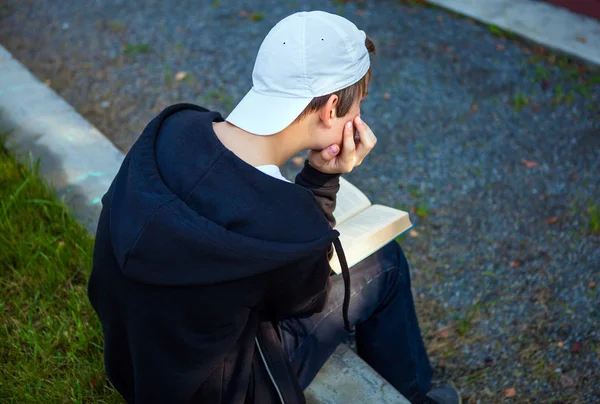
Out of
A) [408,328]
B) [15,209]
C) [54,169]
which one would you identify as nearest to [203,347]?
[408,328]

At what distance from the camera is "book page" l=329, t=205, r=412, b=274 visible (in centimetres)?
185

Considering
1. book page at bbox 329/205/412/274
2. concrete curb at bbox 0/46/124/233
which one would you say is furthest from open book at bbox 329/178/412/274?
concrete curb at bbox 0/46/124/233

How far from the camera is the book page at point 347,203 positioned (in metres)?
2.10

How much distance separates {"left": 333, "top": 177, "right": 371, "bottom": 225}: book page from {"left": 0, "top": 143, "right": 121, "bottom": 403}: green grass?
0.95 m

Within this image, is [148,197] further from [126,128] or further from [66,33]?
[66,33]

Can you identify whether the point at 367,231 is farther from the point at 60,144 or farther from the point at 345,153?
the point at 60,144

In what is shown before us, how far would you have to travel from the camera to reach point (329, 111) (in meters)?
1.62

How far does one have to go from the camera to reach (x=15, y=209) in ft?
9.17

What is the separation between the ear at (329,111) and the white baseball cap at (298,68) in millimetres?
26

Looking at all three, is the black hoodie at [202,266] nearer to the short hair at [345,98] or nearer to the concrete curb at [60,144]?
the short hair at [345,98]

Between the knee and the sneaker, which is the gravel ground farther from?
the knee

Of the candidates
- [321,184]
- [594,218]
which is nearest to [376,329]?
[321,184]

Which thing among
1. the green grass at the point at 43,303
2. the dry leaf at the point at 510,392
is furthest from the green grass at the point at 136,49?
the dry leaf at the point at 510,392

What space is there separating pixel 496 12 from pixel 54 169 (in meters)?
3.54
